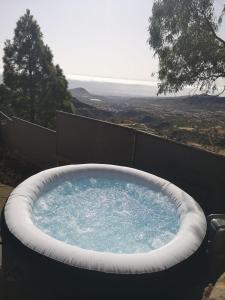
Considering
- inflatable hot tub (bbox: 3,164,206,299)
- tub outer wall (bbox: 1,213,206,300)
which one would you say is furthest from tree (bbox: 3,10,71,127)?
tub outer wall (bbox: 1,213,206,300)

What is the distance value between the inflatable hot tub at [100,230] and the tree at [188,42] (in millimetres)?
5566

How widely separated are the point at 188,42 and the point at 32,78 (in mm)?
13762

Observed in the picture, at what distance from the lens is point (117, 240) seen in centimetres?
738

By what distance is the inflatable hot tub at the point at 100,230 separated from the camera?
16.5 ft

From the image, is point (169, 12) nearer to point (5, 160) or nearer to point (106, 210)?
point (106, 210)

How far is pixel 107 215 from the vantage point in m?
8.64

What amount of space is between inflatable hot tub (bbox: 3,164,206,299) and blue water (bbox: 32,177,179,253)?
22 mm

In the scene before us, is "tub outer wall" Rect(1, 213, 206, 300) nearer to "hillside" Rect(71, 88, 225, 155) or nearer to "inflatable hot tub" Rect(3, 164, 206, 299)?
"inflatable hot tub" Rect(3, 164, 206, 299)

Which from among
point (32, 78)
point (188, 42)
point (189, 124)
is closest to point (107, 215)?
point (188, 42)

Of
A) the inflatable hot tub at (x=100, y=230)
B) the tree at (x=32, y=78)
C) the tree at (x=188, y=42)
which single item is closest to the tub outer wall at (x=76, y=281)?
the inflatable hot tub at (x=100, y=230)

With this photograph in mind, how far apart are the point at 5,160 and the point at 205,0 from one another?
10423 millimetres

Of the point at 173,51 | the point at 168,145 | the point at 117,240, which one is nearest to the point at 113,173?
the point at 168,145

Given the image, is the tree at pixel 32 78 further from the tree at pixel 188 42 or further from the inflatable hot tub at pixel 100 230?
the inflatable hot tub at pixel 100 230

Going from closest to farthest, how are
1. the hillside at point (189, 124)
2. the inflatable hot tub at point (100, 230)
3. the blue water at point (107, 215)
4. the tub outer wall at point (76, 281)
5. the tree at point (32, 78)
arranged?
the tub outer wall at point (76, 281) < the inflatable hot tub at point (100, 230) < the blue water at point (107, 215) < the tree at point (32, 78) < the hillside at point (189, 124)
